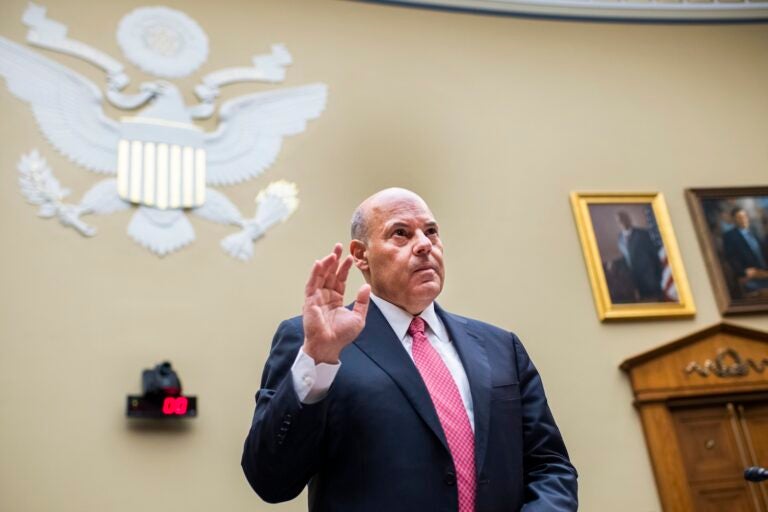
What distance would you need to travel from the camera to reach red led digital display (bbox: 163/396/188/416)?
5332mm

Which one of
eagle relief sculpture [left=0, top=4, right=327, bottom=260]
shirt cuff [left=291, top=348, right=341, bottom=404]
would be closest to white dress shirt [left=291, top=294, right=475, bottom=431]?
shirt cuff [left=291, top=348, right=341, bottom=404]

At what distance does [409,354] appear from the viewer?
2.07 m

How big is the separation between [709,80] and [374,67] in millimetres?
3962

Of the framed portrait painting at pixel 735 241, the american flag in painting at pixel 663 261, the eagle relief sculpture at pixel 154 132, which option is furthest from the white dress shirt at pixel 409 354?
the framed portrait painting at pixel 735 241

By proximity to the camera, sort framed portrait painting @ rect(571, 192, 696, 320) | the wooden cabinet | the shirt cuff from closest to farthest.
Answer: the shirt cuff, the wooden cabinet, framed portrait painting @ rect(571, 192, 696, 320)

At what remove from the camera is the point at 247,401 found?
18.6ft

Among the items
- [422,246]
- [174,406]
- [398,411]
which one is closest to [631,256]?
[174,406]

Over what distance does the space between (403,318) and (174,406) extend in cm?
368

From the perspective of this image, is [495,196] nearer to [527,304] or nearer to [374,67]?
[527,304]

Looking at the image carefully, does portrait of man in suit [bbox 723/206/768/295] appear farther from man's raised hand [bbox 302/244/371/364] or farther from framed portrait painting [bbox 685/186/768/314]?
man's raised hand [bbox 302/244/371/364]

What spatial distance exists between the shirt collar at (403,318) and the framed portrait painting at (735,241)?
18.3 ft

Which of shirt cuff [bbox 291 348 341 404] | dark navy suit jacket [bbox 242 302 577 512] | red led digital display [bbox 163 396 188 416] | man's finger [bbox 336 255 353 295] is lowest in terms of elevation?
dark navy suit jacket [bbox 242 302 577 512]

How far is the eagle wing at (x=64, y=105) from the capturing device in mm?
5949

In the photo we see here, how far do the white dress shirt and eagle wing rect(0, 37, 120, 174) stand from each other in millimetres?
4517
